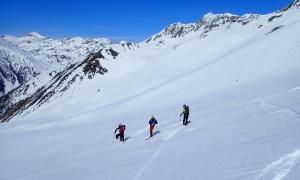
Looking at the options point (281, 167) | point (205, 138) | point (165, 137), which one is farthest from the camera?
point (165, 137)

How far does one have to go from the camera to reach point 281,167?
1005 cm

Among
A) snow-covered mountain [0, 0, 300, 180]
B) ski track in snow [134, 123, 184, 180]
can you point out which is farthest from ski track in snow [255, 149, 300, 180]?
ski track in snow [134, 123, 184, 180]

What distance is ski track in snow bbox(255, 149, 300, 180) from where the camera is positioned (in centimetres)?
967

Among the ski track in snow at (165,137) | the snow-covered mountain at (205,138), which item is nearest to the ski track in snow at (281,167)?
the snow-covered mountain at (205,138)

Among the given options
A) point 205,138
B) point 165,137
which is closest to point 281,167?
point 205,138

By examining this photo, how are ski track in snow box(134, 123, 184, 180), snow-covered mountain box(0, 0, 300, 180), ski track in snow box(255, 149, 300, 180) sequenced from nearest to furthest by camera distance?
ski track in snow box(255, 149, 300, 180), snow-covered mountain box(0, 0, 300, 180), ski track in snow box(134, 123, 184, 180)

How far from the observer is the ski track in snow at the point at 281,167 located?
967 cm

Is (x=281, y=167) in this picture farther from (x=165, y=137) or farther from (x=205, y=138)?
(x=165, y=137)

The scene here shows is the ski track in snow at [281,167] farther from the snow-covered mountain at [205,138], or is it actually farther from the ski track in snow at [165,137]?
the ski track in snow at [165,137]

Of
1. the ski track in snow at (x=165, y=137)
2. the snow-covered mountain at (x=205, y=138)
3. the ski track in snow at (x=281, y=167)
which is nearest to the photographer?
the ski track in snow at (x=281, y=167)

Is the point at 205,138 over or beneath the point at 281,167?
over

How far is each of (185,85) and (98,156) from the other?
31.0 m

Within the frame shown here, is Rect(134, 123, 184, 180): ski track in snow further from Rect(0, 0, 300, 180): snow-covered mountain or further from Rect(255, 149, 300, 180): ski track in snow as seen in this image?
Rect(255, 149, 300, 180): ski track in snow

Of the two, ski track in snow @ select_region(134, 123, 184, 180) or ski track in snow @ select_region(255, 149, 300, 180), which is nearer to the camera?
ski track in snow @ select_region(255, 149, 300, 180)
